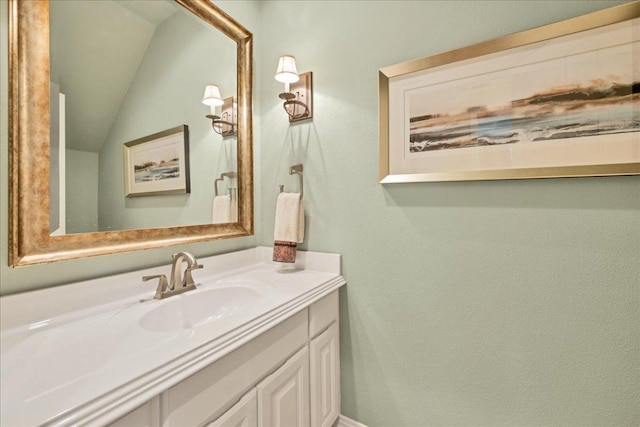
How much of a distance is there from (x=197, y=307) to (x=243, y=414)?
0.43 meters

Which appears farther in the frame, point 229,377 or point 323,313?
point 323,313

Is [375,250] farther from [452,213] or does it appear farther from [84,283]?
[84,283]

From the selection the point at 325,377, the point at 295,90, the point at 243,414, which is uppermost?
the point at 295,90

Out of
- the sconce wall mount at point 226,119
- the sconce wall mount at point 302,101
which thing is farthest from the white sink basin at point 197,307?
the sconce wall mount at point 302,101

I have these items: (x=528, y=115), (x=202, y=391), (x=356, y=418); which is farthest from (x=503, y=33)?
(x=356, y=418)

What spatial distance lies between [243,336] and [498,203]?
96 cm

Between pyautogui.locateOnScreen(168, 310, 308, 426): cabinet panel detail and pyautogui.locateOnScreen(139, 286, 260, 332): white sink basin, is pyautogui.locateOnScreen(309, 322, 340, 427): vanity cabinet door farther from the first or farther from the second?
pyautogui.locateOnScreen(139, 286, 260, 332): white sink basin

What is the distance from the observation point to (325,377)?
1.18 m

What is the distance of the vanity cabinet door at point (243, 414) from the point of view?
2.35 feet

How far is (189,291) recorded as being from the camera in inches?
41.6

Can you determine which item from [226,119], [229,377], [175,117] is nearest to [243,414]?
[229,377]

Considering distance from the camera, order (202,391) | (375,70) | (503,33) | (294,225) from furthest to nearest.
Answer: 1. (294,225)
2. (375,70)
3. (503,33)
4. (202,391)

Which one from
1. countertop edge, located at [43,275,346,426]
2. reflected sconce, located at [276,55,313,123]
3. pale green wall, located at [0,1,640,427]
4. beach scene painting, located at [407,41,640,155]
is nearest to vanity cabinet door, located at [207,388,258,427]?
countertop edge, located at [43,275,346,426]

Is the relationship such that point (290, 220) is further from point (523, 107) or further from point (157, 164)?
point (523, 107)
